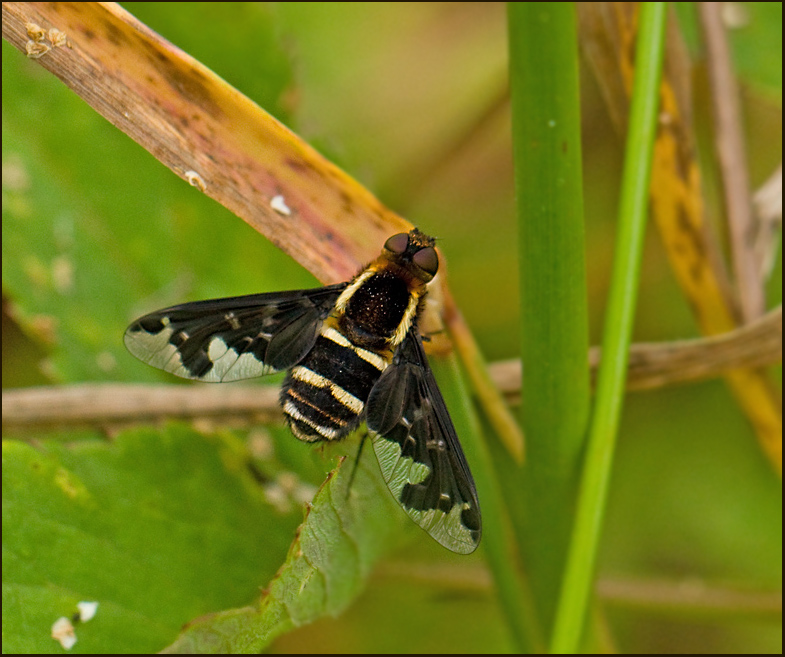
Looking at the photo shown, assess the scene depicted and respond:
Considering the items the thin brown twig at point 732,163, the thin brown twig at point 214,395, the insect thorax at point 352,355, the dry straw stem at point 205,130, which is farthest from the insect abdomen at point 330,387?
the thin brown twig at point 732,163

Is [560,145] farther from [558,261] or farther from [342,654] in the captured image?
[342,654]

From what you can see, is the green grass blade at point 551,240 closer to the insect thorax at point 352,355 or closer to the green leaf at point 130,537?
the insect thorax at point 352,355

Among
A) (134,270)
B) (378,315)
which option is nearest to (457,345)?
(378,315)

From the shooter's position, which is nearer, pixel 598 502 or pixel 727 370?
pixel 598 502

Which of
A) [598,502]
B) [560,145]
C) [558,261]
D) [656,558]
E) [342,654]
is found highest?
[560,145]

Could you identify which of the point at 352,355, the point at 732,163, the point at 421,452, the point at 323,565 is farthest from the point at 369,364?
the point at 732,163

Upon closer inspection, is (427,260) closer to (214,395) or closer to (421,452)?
(421,452)
